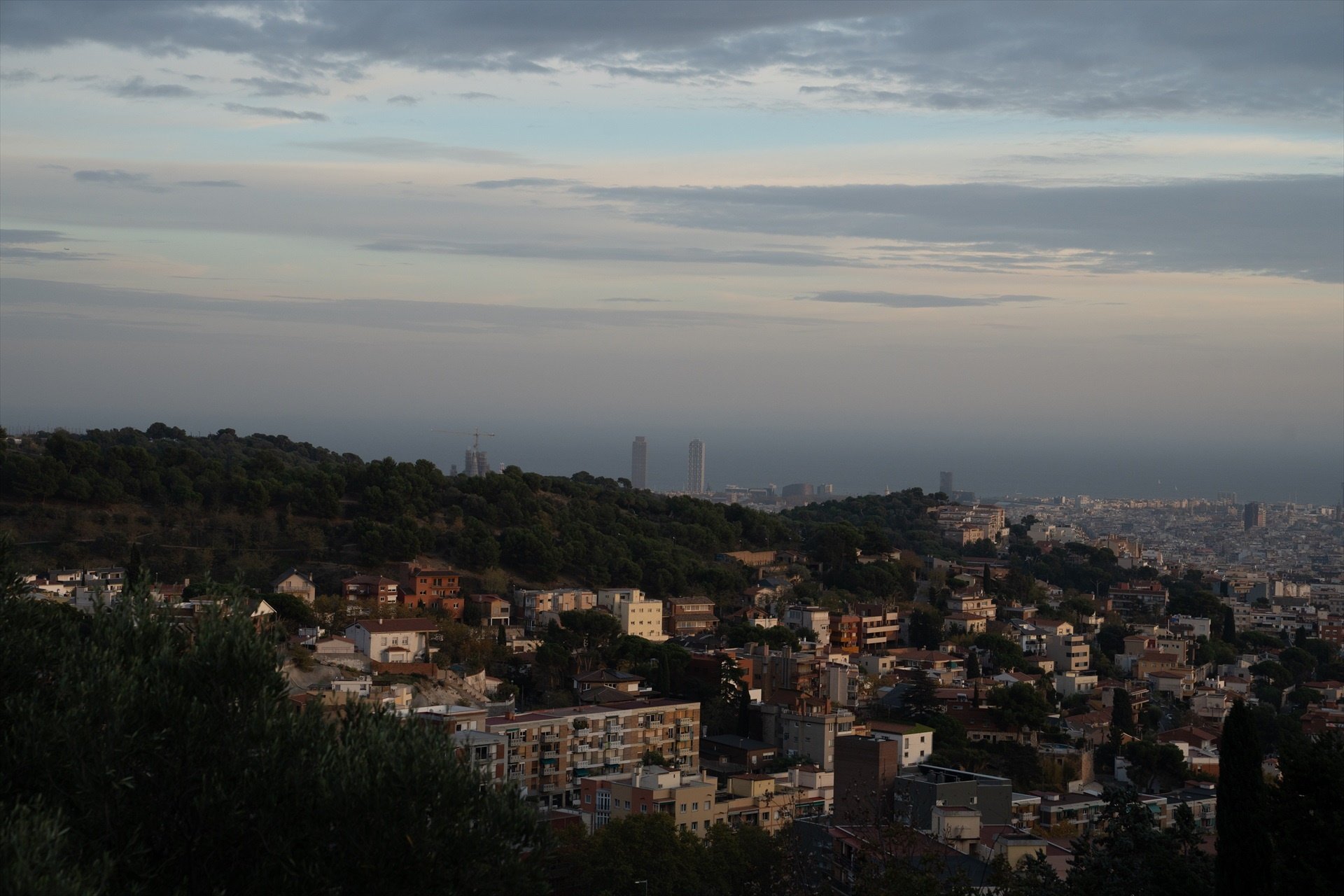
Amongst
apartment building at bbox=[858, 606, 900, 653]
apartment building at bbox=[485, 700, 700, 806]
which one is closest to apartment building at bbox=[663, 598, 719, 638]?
apartment building at bbox=[858, 606, 900, 653]

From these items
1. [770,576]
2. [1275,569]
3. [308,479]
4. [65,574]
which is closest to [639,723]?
[65,574]

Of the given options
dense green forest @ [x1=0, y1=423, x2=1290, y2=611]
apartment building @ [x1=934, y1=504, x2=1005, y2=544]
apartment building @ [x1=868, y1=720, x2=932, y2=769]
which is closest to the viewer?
apartment building @ [x1=868, y1=720, x2=932, y2=769]

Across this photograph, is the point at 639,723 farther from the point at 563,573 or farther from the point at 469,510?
the point at 469,510

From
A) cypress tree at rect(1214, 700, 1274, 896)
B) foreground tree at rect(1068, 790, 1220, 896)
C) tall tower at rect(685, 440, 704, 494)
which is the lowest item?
tall tower at rect(685, 440, 704, 494)

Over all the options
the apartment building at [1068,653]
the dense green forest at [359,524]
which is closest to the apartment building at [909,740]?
the dense green forest at [359,524]

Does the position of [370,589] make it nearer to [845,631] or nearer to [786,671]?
[786,671]

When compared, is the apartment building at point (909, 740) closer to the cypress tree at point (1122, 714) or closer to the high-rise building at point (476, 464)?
the cypress tree at point (1122, 714)

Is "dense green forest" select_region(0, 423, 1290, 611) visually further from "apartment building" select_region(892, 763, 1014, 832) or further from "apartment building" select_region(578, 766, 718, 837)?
"apartment building" select_region(892, 763, 1014, 832)
